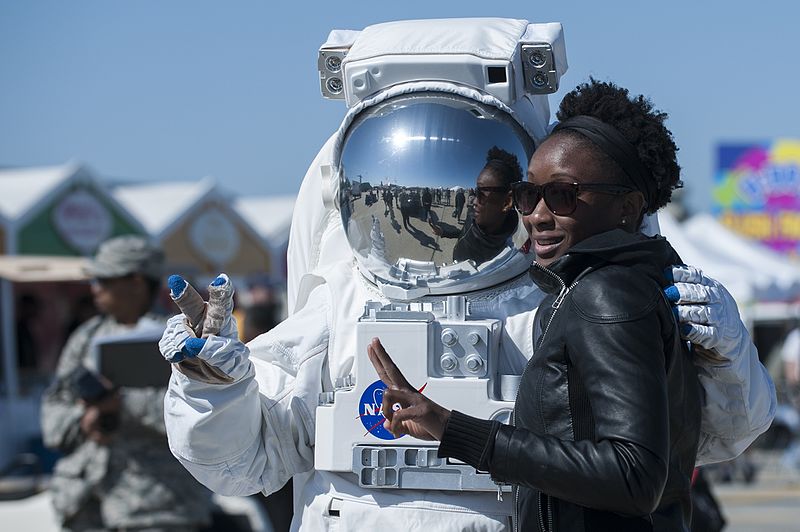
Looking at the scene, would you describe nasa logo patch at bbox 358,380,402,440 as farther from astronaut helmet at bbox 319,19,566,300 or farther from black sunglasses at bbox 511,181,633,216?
black sunglasses at bbox 511,181,633,216

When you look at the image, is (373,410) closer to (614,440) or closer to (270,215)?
(614,440)

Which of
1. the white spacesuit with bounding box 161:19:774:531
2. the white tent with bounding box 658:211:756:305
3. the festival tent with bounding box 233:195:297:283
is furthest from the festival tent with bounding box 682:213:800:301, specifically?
the white spacesuit with bounding box 161:19:774:531

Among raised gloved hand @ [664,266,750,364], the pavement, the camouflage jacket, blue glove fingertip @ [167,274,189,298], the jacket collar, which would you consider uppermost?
the jacket collar

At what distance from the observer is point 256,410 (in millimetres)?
2590

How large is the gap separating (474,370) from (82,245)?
13.5 m

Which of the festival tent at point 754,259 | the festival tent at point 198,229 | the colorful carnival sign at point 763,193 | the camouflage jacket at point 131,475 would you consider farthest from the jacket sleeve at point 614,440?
the colorful carnival sign at point 763,193

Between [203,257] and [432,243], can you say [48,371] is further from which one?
[432,243]

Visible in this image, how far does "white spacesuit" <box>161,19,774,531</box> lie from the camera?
8.38 feet

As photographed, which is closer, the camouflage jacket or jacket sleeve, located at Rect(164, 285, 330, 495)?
jacket sleeve, located at Rect(164, 285, 330, 495)

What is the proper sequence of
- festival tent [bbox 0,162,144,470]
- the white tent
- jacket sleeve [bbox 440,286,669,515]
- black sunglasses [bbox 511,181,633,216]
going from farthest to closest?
the white tent → festival tent [bbox 0,162,144,470] → black sunglasses [bbox 511,181,633,216] → jacket sleeve [bbox 440,286,669,515]

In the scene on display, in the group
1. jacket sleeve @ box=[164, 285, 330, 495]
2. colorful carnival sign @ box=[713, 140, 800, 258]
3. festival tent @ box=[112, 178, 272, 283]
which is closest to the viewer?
jacket sleeve @ box=[164, 285, 330, 495]

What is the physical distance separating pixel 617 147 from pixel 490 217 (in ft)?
1.54

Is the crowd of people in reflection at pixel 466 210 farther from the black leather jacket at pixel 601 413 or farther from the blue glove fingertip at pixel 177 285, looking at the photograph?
the blue glove fingertip at pixel 177 285

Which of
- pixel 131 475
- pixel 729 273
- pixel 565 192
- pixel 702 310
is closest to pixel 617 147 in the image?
pixel 565 192
